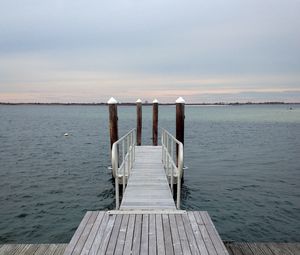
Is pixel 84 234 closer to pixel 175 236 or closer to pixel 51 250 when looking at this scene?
pixel 51 250

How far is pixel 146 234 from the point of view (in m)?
4.75

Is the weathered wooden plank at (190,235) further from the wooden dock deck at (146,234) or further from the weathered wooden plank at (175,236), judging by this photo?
the weathered wooden plank at (175,236)

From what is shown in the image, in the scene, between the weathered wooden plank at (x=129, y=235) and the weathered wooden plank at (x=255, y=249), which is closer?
the weathered wooden plank at (x=129, y=235)

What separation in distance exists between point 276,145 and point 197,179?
15007mm

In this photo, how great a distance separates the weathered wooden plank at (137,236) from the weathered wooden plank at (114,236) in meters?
0.28

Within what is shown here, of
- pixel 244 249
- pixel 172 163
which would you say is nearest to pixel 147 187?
pixel 172 163

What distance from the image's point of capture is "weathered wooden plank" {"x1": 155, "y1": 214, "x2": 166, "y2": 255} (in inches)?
168

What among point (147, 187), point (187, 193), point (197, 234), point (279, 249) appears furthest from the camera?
point (187, 193)

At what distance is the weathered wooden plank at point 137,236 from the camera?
430 centimetres

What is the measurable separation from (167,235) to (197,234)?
0.49 meters

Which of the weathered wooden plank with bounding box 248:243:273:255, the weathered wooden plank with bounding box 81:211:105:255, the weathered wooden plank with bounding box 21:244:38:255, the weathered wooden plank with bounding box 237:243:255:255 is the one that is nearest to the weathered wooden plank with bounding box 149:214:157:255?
the weathered wooden plank with bounding box 81:211:105:255

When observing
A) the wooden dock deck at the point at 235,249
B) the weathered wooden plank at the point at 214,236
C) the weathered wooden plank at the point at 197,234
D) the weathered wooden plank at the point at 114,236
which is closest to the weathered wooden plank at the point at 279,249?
the wooden dock deck at the point at 235,249

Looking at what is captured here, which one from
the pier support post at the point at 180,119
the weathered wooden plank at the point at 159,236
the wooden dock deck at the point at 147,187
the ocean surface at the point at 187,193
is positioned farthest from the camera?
the pier support post at the point at 180,119

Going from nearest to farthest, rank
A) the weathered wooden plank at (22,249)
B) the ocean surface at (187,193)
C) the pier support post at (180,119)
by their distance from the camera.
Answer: the weathered wooden plank at (22,249) < the ocean surface at (187,193) < the pier support post at (180,119)
